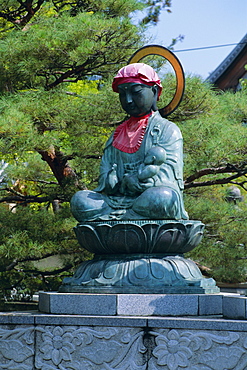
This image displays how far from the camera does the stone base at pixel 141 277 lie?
5.61 meters

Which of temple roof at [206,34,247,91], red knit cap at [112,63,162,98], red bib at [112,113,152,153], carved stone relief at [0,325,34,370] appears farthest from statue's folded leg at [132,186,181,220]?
temple roof at [206,34,247,91]

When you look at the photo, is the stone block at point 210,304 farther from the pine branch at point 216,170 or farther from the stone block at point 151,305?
the pine branch at point 216,170

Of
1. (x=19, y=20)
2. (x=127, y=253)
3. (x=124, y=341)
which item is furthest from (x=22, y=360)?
(x=19, y=20)

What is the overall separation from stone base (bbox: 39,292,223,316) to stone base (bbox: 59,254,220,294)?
0.63 feet

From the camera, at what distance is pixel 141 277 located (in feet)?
18.6

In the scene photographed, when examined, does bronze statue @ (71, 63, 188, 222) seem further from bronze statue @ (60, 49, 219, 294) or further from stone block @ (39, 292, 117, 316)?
stone block @ (39, 292, 117, 316)

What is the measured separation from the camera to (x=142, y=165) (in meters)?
6.34

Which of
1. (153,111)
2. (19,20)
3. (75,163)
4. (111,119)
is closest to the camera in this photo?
(153,111)

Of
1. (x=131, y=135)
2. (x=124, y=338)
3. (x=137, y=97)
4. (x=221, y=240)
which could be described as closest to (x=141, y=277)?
(x=124, y=338)

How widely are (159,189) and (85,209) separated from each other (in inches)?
30.6

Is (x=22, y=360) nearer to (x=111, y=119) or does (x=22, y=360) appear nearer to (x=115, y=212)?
(x=115, y=212)

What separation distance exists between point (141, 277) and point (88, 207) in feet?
3.09

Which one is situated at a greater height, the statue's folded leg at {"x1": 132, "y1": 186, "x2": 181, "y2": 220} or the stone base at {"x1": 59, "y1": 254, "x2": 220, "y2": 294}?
the statue's folded leg at {"x1": 132, "y1": 186, "x2": 181, "y2": 220}

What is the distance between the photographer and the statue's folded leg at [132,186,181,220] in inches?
231
